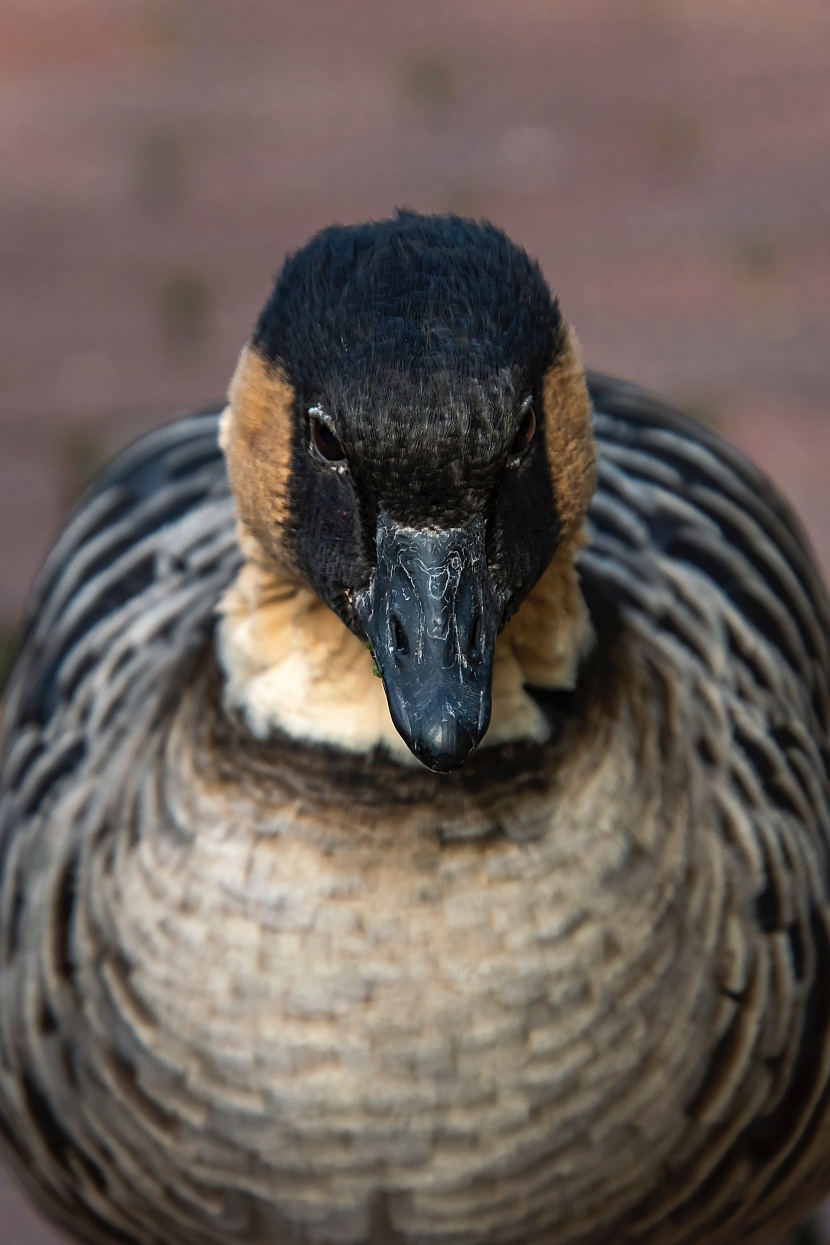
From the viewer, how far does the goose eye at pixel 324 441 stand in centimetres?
145

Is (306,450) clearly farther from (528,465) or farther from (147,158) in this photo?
(147,158)

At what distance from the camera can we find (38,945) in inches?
73.4

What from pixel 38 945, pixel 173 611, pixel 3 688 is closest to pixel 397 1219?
pixel 38 945

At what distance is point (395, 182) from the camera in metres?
4.65

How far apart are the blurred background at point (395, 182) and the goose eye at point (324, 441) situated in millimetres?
2349

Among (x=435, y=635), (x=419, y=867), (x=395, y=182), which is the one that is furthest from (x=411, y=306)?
(x=395, y=182)

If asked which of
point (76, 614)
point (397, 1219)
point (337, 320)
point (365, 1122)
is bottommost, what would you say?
point (397, 1219)

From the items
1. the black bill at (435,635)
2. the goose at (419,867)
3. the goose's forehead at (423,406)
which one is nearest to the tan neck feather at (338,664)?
the goose at (419,867)

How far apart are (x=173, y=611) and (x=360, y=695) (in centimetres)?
50

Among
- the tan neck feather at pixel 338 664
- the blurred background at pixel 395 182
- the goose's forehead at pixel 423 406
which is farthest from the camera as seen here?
the blurred background at pixel 395 182

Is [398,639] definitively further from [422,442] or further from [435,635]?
[422,442]

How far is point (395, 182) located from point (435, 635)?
3.50 metres

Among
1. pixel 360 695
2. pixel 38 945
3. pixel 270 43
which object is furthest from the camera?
pixel 270 43

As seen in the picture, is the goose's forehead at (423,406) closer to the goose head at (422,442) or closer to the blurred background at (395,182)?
the goose head at (422,442)
